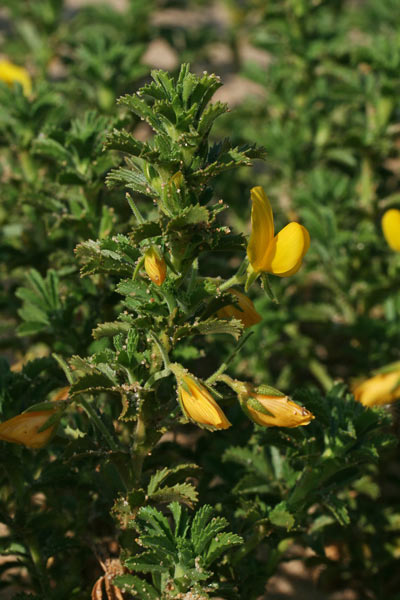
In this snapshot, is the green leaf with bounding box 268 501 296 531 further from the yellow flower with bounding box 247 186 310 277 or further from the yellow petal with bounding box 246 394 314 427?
the yellow flower with bounding box 247 186 310 277

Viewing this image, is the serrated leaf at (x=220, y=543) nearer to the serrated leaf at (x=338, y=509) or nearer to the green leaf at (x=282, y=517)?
the green leaf at (x=282, y=517)

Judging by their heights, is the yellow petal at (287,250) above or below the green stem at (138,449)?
above

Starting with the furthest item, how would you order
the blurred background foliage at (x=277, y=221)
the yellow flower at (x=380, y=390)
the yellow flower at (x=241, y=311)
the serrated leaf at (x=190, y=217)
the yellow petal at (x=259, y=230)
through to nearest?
1. the yellow flower at (x=380, y=390)
2. the blurred background foliage at (x=277, y=221)
3. the yellow flower at (x=241, y=311)
4. the yellow petal at (x=259, y=230)
5. the serrated leaf at (x=190, y=217)

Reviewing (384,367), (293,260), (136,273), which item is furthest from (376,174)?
(136,273)

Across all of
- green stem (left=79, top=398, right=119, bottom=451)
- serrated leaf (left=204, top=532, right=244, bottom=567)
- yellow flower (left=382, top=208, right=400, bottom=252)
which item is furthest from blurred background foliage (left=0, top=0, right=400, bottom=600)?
yellow flower (left=382, top=208, right=400, bottom=252)

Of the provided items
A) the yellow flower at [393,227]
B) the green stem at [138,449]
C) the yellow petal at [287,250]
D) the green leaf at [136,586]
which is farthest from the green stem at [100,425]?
the yellow flower at [393,227]

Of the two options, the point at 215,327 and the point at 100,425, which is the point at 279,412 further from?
the point at 100,425

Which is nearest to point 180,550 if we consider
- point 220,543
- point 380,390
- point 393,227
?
point 220,543
